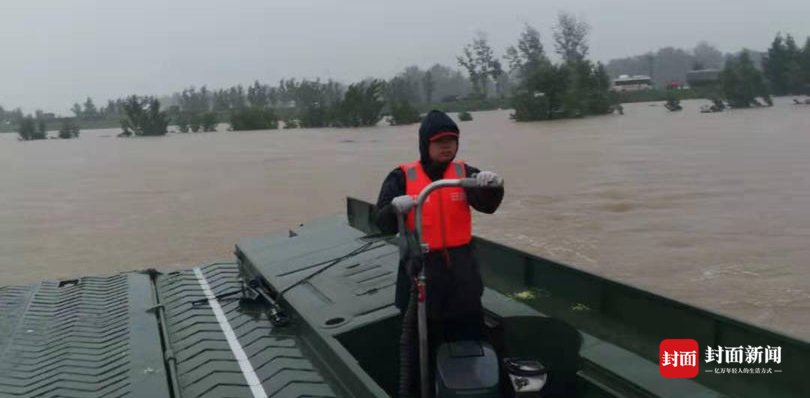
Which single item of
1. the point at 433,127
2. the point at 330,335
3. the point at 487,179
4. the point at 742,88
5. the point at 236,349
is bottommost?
the point at 236,349

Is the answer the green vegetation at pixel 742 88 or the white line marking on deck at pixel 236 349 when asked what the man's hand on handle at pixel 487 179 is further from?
the green vegetation at pixel 742 88

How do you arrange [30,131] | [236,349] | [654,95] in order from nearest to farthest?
[236,349] → [30,131] → [654,95]

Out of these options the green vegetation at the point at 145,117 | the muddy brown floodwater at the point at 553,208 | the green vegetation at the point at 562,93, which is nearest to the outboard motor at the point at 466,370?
the muddy brown floodwater at the point at 553,208

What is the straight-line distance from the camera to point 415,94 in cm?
7925

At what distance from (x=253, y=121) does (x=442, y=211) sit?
1950 inches

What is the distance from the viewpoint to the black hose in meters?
2.81

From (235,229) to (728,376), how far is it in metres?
10.7

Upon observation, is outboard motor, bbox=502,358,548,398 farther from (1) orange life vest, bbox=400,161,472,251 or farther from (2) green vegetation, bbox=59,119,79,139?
(2) green vegetation, bbox=59,119,79,139

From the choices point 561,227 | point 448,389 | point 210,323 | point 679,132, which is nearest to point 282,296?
point 210,323

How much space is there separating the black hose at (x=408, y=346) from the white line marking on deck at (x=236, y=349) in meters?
0.65

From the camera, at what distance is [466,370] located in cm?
286

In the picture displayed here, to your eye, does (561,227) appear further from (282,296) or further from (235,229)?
(282,296)

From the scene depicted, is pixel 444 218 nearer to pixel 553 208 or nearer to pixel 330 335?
pixel 330 335

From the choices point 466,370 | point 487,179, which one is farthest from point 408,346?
point 487,179
